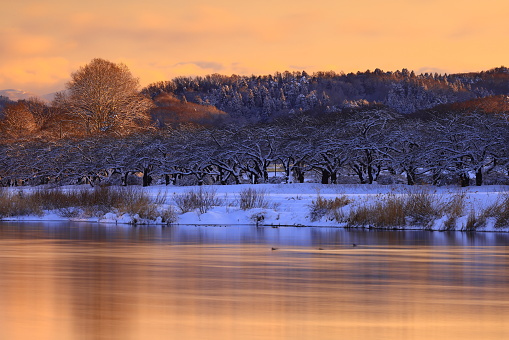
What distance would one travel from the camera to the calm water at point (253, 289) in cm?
990

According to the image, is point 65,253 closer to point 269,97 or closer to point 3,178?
point 3,178

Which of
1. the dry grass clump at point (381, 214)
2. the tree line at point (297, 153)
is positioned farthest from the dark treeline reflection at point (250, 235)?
the tree line at point (297, 153)

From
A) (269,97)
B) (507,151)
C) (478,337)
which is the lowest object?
(478,337)

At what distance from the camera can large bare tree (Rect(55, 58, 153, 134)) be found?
75688 millimetres

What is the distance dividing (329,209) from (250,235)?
599 centimetres

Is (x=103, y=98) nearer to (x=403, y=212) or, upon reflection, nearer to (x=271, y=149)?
(x=271, y=149)

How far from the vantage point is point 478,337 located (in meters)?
9.40

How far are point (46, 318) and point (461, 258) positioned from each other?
11.4m

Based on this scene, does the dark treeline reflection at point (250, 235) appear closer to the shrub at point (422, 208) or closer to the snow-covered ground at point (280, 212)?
the shrub at point (422, 208)

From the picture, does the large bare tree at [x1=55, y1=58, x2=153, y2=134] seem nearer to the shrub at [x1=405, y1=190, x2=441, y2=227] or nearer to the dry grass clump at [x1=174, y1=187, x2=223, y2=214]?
the dry grass clump at [x1=174, y1=187, x2=223, y2=214]

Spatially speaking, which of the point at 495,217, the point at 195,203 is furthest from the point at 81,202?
the point at 495,217

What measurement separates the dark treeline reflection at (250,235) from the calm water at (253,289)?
9.7 inches

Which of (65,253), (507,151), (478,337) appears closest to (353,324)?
(478,337)

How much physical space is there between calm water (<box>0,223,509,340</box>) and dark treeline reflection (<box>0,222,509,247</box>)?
9.7 inches
